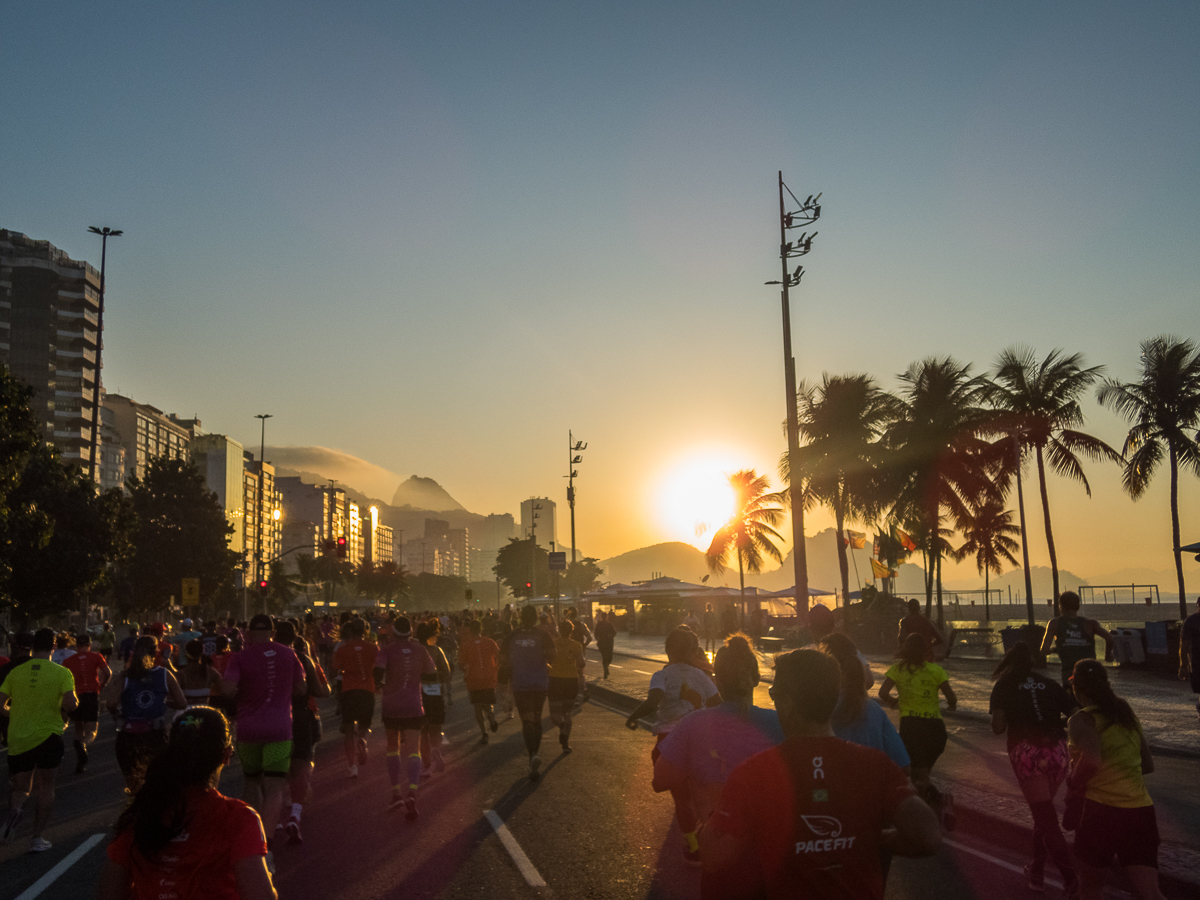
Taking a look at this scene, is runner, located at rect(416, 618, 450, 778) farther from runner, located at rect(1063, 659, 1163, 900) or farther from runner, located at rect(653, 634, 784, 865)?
runner, located at rect(1063, 659, 1163, 900)

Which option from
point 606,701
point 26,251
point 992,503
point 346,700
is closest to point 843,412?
point 992,503

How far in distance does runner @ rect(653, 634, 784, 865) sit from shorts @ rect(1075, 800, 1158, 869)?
2.06 metres

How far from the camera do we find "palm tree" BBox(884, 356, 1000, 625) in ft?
123

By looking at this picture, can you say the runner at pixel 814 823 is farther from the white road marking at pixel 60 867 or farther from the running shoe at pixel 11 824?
the running shoe at pixel 11 824

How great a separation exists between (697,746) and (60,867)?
5787 millimetres

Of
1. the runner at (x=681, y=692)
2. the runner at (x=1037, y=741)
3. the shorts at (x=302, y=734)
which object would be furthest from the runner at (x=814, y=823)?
the shorts at (x=302, y=734)

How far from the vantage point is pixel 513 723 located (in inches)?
722

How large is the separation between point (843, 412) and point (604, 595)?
2061 centimetres

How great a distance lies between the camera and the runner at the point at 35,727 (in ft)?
28.5

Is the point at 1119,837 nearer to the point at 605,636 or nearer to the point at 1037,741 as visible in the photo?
the point at 1037,741

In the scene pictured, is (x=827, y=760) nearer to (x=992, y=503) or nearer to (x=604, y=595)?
(x=992, y=503)

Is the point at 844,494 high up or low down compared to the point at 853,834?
up

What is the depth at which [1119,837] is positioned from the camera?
17.4 feet

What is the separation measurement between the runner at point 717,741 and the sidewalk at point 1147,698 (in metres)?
9.54
